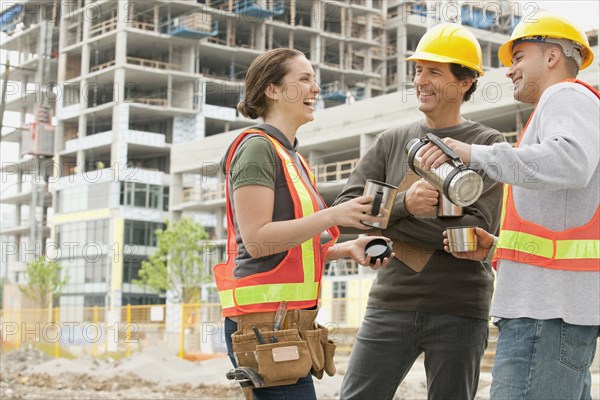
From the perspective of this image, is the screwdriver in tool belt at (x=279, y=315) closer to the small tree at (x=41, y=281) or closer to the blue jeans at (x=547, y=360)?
the blue jeans at (x=547, y=360)

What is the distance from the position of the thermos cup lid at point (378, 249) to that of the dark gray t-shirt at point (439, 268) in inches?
11.1

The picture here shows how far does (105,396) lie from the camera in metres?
12.6

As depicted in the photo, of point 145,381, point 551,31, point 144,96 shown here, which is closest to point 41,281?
point 144,96

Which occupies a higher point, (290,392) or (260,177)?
(260,177)

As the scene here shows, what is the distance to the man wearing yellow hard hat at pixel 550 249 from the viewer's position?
112 inches

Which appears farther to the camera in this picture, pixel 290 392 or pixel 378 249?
pixel 378 249

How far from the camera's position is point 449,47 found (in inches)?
160

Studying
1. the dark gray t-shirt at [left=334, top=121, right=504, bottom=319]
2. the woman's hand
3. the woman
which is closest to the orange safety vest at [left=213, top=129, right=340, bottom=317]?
the woman

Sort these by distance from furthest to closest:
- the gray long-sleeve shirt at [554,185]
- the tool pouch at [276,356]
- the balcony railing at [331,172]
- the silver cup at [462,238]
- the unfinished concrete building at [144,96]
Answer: the unfinished concrete building at [144,96] < the balcony railing at [331,172] < the silver cup at [462,238] < the tool pouch at [276,356] < the gray long-sleeve shirt at [554,185]

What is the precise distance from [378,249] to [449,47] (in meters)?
1.07

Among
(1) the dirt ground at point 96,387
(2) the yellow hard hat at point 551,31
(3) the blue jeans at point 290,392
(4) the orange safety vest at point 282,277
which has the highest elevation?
(2) the yellow hard hat at point 551,31

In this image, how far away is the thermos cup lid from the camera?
11.6 feet

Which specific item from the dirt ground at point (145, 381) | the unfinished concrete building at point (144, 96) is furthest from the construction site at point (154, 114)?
the dirt ground at point (145, 381)

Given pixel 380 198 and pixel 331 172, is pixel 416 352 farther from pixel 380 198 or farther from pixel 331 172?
pixel 331 172
